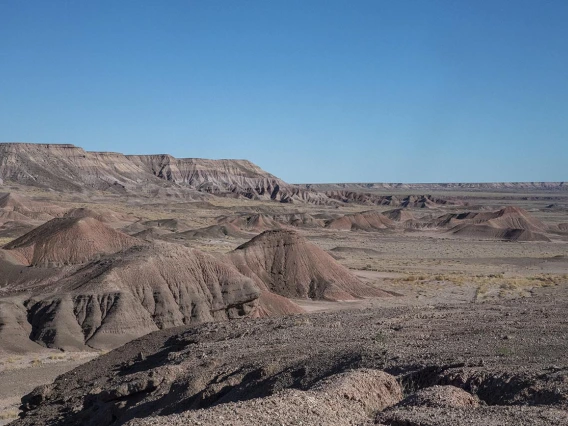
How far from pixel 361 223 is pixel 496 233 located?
23063mm

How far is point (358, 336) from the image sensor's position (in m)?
21.6

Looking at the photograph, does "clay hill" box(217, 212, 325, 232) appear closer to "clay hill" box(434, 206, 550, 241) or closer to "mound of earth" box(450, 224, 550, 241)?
"mound of earth" box(450, 224, 550, 241)

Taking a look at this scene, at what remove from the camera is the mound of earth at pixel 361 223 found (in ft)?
408

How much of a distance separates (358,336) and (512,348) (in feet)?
16.4

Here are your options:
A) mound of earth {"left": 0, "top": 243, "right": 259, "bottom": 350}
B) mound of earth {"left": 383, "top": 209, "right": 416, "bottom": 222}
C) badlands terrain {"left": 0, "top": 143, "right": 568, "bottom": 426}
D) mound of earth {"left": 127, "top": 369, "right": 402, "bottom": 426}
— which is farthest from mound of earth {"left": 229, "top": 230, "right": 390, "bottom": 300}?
mound of earth {"left": 383, "top": 209, "right": 416, "bottom": 222}

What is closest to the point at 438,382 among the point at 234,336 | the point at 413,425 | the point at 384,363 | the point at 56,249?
the point at 384,363

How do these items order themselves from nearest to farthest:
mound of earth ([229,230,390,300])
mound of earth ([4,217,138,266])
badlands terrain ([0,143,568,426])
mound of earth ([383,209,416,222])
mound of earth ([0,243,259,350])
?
badlands terrain ([0,143,568,426]), mound of earth ([0,243,259,350]), mound of earth ([4,217,138,266]), mound of earth ([229,230,390,300]), mound of earth ([383,209,416,222])

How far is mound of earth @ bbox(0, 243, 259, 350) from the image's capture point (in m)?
31.2

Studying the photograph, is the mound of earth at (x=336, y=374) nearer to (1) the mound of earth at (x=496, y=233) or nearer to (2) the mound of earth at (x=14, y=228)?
(2) the mound of earth at (x=14, y=228)

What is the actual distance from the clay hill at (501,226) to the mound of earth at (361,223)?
11145 mm

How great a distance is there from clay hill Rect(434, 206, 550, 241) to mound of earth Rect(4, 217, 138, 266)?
75.8m

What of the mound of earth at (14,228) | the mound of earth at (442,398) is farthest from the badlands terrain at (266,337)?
the mound of earth at (14,228)

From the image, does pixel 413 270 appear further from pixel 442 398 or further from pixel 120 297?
pixel 442 398

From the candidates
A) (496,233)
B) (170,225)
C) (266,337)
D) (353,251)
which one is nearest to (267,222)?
(170,225)
